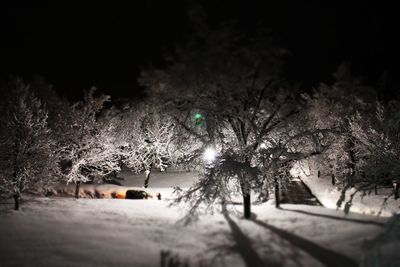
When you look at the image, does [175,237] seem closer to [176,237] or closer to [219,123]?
[176,237]

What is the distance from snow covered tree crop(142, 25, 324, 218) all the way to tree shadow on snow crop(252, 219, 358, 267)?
2157 mm

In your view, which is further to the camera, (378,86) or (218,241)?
(378,86)

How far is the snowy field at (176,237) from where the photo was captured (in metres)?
10.6

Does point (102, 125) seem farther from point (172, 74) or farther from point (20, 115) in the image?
point (172, 74)

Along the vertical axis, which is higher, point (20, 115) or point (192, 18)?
point (192, 18)

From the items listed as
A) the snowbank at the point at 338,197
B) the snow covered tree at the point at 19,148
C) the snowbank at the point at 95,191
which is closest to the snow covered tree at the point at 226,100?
the snowbank at the point at 338,197

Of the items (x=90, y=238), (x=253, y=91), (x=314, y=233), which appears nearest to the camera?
(x=90, y=238)

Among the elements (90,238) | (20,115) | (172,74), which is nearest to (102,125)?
(20,115)

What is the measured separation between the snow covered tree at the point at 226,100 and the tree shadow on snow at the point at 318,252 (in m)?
2.16

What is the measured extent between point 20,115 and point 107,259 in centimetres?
1052

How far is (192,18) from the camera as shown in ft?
47.5

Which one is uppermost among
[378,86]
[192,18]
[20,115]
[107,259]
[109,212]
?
[378,86]

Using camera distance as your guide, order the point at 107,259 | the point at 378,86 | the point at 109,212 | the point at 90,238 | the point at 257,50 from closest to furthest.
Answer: the point at 107,259 → the point at 90,238 → the point at 257,50 → the point at 109,212 → the point at 378,86

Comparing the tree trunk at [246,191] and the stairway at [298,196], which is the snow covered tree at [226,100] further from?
the stairway at [298,196]
